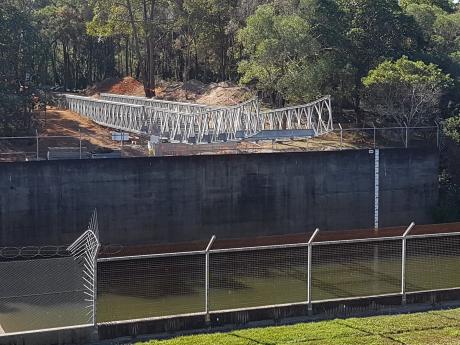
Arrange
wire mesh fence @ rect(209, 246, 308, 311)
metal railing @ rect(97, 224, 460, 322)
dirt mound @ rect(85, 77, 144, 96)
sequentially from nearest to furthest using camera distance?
metal railing @ rect(97, 224, 460, 322), wire mesh fence @ rect(209, 246, 308, 311), dirt mound @ rect(85, 77, 144, 96)

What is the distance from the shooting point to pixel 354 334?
1485 centimetres

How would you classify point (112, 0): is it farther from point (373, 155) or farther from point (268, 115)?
point (373, 155)

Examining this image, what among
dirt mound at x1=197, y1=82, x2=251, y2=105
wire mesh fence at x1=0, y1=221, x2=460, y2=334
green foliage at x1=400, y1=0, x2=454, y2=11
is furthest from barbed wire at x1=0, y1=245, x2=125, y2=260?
green foliage at x1=400, y1=0, x2=454, y2=11

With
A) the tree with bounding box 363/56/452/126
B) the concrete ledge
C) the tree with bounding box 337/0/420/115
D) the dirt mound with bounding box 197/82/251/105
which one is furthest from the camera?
the dirt mound with bounding box 197/82/251/105

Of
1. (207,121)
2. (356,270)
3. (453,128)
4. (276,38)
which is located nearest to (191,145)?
(207,121)

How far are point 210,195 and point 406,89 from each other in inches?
566

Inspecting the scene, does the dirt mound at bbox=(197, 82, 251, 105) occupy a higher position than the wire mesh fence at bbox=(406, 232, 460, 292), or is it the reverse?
the dirt mound at bbox=(197, 82, 251, 105)

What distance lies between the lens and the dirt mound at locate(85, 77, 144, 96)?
63.9 meters

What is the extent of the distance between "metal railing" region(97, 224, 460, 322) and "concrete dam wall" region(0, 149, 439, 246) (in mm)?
5726

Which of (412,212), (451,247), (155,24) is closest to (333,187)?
(412,212)

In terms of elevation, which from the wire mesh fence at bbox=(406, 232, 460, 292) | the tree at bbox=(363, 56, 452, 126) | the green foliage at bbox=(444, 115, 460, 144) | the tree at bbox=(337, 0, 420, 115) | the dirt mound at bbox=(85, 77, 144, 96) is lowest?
the wire mesh fence at bbox=(406, 232, 460, 292)

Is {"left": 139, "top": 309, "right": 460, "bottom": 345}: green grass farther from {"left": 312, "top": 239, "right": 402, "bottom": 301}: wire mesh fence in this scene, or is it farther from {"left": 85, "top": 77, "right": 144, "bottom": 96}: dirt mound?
{"left": 85, "top": 77, "right": 144, "bottom": 96}: dirt mound

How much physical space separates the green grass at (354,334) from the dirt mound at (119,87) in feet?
160

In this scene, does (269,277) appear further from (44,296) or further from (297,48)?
(297,48)
